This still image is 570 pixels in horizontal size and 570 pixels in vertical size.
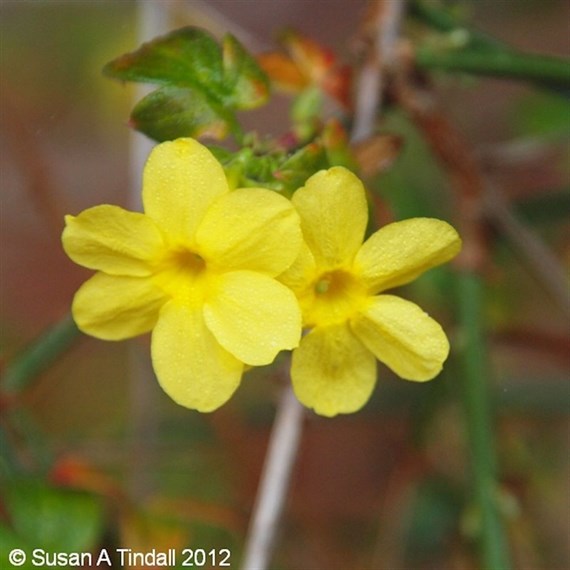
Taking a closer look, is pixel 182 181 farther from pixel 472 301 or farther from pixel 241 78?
pixel 472 301

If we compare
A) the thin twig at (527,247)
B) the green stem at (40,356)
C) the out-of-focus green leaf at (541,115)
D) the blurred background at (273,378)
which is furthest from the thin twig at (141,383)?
the out-of-focus green leaf at (541,115)

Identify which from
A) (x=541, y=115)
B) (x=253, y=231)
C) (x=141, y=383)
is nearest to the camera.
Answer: (x=253, y=231)

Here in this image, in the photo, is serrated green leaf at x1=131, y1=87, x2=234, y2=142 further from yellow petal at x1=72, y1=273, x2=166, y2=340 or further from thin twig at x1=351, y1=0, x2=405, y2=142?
thin twig at x1=351, y1=0, x2=405, y2=142

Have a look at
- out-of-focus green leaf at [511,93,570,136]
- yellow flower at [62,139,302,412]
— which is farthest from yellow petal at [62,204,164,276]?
out-of-focus green leaf at [511,93,570,136]

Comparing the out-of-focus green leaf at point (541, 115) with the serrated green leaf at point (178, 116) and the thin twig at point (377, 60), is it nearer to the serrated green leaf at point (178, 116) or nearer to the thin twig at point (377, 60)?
the thin twig at point (377, 60)


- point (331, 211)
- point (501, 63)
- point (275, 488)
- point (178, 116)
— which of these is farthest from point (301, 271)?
point (501, 63)

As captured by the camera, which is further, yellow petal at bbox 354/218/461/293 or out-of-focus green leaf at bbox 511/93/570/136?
out-of-focus green leaf at bbox 511/93/570/136
